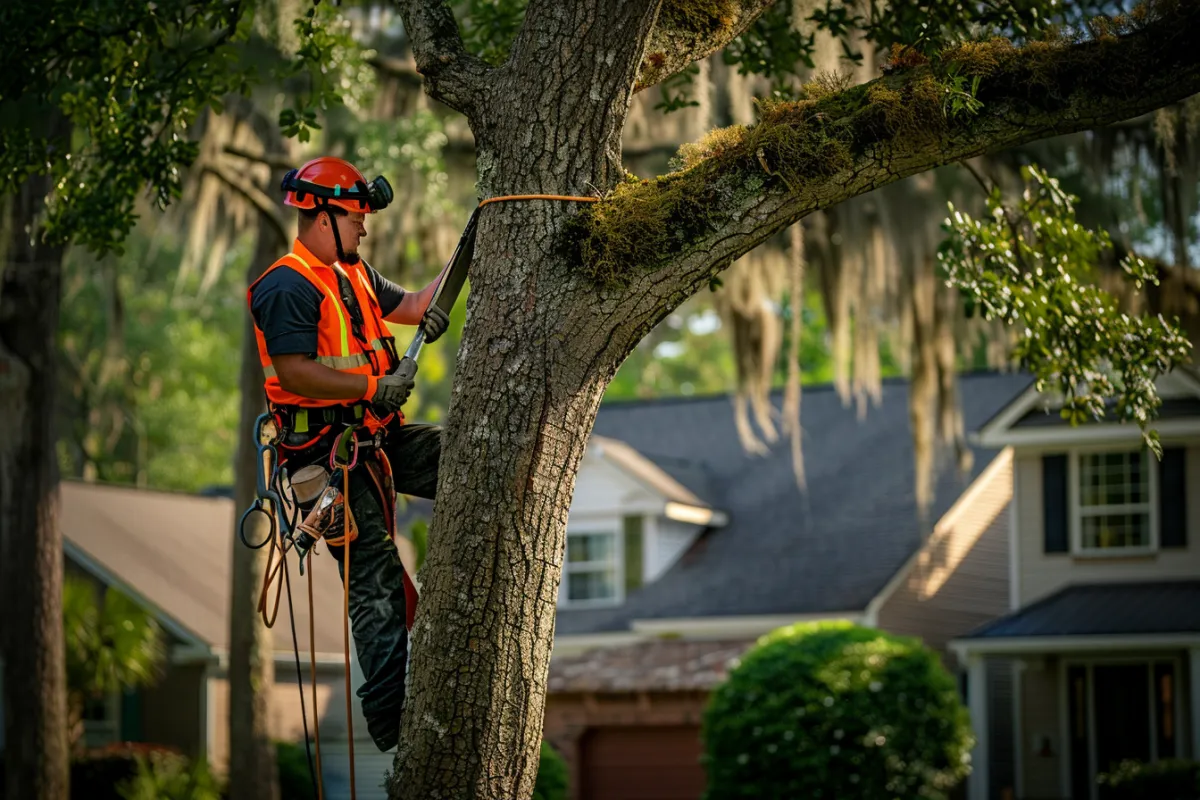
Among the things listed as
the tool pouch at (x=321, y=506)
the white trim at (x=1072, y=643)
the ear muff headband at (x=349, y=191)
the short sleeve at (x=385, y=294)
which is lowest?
the white trim at (x=1072, y=643)

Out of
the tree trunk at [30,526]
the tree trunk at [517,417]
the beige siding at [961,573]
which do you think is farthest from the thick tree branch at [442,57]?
the beige siding at [961,573]

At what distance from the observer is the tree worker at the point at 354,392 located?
540 cm

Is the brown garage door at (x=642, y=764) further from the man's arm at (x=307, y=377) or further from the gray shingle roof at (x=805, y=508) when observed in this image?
the man's arm at (x=307, y=377)

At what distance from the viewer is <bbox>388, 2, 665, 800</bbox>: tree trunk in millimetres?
4891

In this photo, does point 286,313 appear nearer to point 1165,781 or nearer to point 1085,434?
point 1165,781

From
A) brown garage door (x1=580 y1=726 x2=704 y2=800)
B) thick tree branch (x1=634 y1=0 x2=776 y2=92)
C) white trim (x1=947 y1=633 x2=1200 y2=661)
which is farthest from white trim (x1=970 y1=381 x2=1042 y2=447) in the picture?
thick tree branch (x1=634 y1=0 x2=776 y2=92)

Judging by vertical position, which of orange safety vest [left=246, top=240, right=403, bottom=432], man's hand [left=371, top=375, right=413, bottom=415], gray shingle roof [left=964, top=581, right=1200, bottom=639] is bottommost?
gray shingle roof [left=964, top=581, right=1200, bottom=639]

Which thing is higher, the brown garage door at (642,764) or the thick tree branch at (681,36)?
the thick tree branch at (681,36)

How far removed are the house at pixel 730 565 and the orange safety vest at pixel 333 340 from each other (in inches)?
625

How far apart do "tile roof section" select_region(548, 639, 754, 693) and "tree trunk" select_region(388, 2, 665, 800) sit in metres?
16.1

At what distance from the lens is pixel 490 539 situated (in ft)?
16.2

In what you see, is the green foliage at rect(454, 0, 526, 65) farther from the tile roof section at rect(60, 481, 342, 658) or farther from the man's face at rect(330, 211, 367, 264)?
the tile roof section at rect(60, 481, 342, 658)

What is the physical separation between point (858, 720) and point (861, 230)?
5.24 metres

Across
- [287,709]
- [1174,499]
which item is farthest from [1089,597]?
[287,709]
